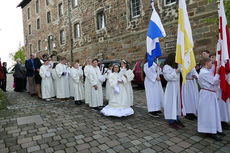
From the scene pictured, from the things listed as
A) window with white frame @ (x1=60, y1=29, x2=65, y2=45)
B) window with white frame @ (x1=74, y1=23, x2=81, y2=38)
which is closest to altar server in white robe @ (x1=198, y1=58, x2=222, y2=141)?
window with white frame @ (x1=74, y1=23, x2=81, y2=38)

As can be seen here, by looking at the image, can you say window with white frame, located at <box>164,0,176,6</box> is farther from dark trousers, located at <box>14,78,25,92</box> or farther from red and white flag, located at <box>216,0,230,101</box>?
dark trousers, located at <box>14,78,25,92</box>

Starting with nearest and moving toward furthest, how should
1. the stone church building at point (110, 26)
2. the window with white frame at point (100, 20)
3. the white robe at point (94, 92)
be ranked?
1. the white robe at point (94, 92)
2. the stone church building at point (110, 26)
3. the window with white frame at point (100, 20)

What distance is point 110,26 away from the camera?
51.7 ft

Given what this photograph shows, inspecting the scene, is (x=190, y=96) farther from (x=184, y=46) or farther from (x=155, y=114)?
(x=184, y=46)

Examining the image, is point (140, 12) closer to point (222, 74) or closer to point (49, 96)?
point (49, 96)

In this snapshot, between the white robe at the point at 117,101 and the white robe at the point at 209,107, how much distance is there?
197cm

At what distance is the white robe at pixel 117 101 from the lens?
16.4 feet

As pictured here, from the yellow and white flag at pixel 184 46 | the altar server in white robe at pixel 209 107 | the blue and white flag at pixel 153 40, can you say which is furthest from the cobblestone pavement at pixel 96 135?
the blue and white flag at pixel 153 40

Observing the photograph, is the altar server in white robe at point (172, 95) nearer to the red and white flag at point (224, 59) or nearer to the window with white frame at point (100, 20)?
the red and white flag at point (224, 59)

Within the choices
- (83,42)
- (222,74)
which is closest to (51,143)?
(222,74)

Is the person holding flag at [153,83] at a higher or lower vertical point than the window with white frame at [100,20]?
lower

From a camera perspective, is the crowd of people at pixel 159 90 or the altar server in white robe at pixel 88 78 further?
the altar server in white robe at pixel 88 78

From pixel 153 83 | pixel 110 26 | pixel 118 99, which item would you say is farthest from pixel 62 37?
pixel 153 83

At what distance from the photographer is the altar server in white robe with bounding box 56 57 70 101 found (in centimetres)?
751
